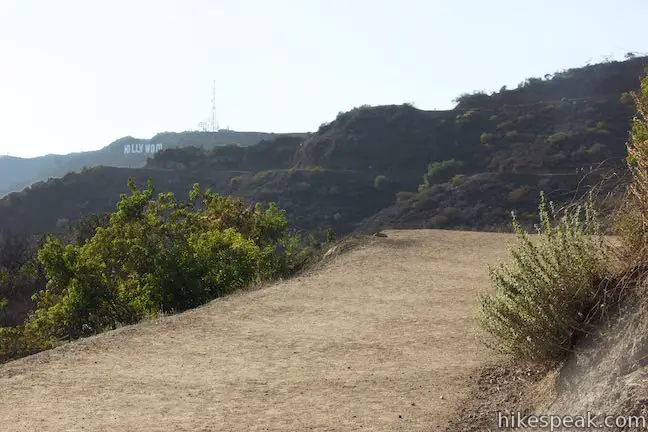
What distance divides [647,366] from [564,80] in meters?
58.4

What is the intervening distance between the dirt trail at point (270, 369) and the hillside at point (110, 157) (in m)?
88.9

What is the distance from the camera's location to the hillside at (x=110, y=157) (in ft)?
343

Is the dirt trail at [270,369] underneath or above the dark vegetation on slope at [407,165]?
underneath

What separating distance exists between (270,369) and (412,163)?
153ft

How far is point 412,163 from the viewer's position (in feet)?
173

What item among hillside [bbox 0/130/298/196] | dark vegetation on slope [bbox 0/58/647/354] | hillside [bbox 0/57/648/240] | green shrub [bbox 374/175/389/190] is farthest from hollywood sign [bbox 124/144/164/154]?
green shrub [bbox 374/175/389/190]

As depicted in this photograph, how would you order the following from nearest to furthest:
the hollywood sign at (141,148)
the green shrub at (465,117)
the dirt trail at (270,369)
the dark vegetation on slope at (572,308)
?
the dark vegetation on slope at (572,308)
the dirt trail at (270,369)
the green shrub at (465,117)
the hollywood sign at (141,148)

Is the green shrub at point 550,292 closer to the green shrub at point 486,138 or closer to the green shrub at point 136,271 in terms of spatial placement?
the green shrub at point 136,271

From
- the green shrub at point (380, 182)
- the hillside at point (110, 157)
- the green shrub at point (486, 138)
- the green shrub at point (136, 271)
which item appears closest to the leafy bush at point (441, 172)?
the green shrub at point (380, 182)

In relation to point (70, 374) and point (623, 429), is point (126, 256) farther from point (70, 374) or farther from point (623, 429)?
point (623, 429)

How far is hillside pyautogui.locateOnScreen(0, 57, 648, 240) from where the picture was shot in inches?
1467

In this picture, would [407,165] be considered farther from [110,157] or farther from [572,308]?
[110,157]

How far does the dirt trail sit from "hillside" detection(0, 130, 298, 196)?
292 feet

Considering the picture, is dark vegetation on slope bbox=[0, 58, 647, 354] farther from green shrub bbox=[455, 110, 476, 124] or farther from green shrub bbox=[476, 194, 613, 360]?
green shrub bbox=[476, 194, 613, 360]
